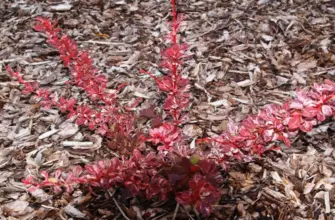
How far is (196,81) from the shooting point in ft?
9.13

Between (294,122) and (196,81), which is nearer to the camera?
(294,122)

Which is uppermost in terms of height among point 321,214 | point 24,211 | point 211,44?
point 211,44

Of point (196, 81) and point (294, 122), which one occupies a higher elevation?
point (294, 122)

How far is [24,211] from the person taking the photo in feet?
6.93

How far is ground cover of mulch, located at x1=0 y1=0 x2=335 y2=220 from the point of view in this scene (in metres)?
2.10

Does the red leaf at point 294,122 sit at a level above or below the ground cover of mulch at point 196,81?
above

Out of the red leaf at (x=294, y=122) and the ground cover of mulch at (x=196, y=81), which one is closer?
the red leaf at (x=294, y=122)

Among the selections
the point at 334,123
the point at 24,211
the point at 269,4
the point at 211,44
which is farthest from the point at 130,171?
the point at 269,4

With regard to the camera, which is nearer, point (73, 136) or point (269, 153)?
point (269, 153)

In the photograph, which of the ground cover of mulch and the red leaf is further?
the ground cover of mulch

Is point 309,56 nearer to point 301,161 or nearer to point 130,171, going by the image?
point 301,161

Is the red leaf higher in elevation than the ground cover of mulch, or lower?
higher

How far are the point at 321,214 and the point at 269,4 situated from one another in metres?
1.95

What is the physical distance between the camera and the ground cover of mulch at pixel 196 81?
6.88 ft
